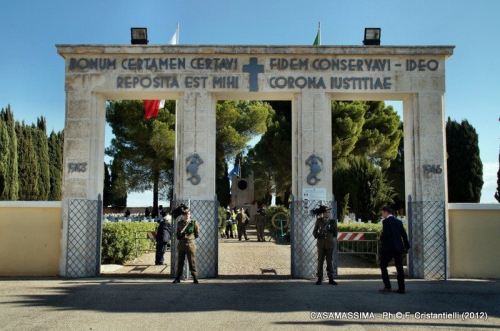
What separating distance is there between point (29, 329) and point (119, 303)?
6.15 ft

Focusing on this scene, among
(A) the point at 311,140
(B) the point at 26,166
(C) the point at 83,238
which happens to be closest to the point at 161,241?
(C) the point at 83,238

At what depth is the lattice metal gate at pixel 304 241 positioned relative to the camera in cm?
1159

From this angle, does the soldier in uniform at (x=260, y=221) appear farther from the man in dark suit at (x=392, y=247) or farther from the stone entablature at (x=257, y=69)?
the man in dark suit at (x=392, y=247)

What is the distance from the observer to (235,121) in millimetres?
31469

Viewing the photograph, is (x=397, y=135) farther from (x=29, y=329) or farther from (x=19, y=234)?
(x=29, y=329)

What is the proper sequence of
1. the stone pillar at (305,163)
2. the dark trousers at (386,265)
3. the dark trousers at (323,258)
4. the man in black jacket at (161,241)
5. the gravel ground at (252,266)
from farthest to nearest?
Result: the man in black jacket at (161,241) < the gravel ground at (252,266) < the stone pillar at (305,163) < the dark trousers at (323,258) < the dark trousers at (386,265)

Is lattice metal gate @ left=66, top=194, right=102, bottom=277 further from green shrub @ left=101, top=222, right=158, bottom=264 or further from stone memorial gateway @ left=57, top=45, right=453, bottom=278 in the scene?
green shrub @ left=101, top=222, right=158, bottom=264

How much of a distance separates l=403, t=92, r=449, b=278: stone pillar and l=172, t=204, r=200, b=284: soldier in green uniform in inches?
204

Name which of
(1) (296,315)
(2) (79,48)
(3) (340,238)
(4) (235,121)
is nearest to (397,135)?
(4) (235,121)

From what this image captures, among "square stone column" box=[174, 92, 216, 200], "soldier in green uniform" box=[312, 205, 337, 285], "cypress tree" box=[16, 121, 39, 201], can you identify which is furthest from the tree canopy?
"soldier in green uniform" box=[312, 205, 337, 285]

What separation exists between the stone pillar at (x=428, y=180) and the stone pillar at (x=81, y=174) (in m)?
7.66

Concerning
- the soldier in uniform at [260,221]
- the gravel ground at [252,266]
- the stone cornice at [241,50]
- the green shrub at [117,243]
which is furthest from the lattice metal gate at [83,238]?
the soldier in uniform at [260,221]

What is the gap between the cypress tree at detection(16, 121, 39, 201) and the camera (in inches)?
1331

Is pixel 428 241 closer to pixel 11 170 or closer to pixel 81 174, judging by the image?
pixel 81 174
